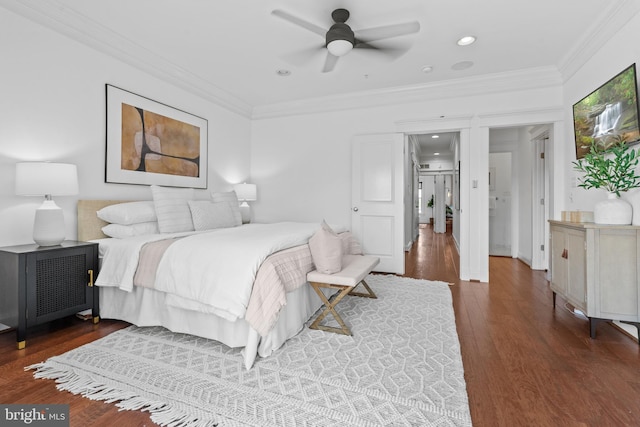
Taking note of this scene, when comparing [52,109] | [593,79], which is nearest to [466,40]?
[593,79]

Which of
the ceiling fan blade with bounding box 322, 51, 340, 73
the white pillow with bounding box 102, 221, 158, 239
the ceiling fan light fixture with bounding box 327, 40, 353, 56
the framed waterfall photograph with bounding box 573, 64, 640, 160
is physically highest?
the ceiling fan blade with bounding box 322, 51, 340, 73

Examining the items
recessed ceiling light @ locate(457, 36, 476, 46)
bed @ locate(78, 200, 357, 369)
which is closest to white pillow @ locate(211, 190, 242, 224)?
bed @ locate(78, 200, 357, 369)

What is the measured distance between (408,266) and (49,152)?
4.66 m

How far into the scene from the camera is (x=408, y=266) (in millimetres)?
4902

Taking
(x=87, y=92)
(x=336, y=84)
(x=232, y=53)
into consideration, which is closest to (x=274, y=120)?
(x=336, y=84)

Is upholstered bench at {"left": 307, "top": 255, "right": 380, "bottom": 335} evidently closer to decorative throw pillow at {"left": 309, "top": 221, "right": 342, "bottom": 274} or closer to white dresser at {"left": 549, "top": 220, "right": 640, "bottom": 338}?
decorative throw pillow at {"left": 309, "top": 221, "right": 342, "bottom": 274}

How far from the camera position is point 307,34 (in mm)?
2982

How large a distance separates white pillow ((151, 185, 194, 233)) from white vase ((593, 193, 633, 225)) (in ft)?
12.1

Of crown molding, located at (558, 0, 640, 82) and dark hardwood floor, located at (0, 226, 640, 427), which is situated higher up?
crown molding, located at (558, 0, 640, 82)

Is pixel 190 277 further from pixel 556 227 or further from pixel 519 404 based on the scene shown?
pixel 556 227

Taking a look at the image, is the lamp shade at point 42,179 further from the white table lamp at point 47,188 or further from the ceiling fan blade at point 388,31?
the ceiling fan blade at point 388,31

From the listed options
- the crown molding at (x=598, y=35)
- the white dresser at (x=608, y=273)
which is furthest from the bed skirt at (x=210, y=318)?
the crown molding at (x=598, y=35)

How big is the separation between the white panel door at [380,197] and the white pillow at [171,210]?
96.8 inches

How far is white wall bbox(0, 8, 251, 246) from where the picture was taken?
2.37 m
